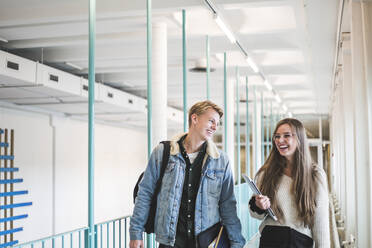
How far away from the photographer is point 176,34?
285 inches

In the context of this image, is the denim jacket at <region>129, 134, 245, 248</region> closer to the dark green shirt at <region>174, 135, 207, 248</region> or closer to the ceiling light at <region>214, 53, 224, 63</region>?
the dark green shirt at <region>174, 135, 207, 248</region>

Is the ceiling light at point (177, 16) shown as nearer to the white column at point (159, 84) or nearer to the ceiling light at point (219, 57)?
the white column at point (159, 84)

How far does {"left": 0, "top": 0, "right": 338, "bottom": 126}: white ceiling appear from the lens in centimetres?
597

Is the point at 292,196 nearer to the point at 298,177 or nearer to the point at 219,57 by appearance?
the point at 298,177

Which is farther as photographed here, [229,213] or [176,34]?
[176,34]

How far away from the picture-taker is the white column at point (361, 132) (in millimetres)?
4762

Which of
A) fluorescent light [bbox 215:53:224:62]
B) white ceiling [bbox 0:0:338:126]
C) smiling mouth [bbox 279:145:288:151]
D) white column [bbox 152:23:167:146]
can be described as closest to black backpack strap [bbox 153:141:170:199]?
smiling mouth [bbox 279:145:288:151]

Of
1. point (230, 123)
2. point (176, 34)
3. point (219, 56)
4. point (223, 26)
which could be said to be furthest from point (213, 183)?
point (230, 123)

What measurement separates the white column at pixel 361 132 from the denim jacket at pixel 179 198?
8.34 feet

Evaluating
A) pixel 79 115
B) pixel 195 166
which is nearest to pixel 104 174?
pixel 79 115

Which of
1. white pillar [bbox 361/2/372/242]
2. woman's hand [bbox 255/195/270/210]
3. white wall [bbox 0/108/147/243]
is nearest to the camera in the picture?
woman's hand [bbox 255/195/270/210]

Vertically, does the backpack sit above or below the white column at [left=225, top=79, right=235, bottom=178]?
below

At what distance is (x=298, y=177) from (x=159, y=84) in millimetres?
3832

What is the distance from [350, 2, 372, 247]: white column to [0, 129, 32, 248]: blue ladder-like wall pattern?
7.67m
